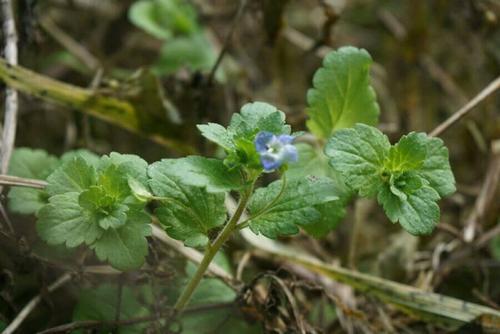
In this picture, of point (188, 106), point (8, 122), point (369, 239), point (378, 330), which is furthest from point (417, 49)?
point (8, 122)

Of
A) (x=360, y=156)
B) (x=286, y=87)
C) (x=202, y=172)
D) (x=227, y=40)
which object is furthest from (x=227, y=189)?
(x=286, y=87)

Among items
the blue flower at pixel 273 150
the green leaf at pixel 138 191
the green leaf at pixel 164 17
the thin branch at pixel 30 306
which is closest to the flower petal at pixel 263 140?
the blue flower at pixel 273 150

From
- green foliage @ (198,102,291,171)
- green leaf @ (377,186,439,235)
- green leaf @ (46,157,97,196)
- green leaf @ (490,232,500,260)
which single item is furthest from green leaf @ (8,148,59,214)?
green leaf @ (490,232,500,260)

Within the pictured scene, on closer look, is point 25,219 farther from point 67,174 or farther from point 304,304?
point 304,304

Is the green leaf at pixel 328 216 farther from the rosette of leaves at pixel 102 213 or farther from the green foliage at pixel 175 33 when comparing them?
the green foliage at pixel 175 33

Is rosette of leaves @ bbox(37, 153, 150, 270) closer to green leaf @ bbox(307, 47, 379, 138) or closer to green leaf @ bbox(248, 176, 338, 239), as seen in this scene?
green leaf @ bbox(248, 176, 338, 239)
